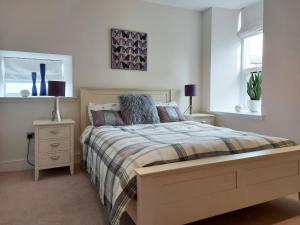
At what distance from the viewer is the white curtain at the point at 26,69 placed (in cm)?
310

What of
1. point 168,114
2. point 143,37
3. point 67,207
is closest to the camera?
point 67,207

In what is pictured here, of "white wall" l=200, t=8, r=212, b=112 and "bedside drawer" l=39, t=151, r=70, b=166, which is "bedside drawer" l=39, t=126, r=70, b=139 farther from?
"white wall" l=200, t=8, r=212, b=112

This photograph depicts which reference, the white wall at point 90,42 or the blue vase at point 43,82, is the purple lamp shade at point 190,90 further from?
the blue vase at point 43,82

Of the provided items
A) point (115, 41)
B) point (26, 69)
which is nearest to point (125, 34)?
point (115, 41)

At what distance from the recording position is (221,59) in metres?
3.97

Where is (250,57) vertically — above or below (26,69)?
above

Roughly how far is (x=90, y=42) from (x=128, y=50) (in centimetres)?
57

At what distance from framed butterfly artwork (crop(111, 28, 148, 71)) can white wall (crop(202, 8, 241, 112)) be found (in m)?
1.14

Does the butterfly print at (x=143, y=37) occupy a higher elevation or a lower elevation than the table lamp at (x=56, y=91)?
higher

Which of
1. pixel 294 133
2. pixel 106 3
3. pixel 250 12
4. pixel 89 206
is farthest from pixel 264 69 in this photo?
pixel 89 206

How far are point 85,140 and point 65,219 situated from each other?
1028 mm

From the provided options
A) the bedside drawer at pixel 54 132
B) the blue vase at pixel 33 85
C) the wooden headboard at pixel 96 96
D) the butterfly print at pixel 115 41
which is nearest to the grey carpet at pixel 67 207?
the bedside drawer at pixel 54 132

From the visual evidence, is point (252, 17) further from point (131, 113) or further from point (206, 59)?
point (131, 113)

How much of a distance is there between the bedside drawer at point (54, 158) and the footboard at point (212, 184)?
1738mm
